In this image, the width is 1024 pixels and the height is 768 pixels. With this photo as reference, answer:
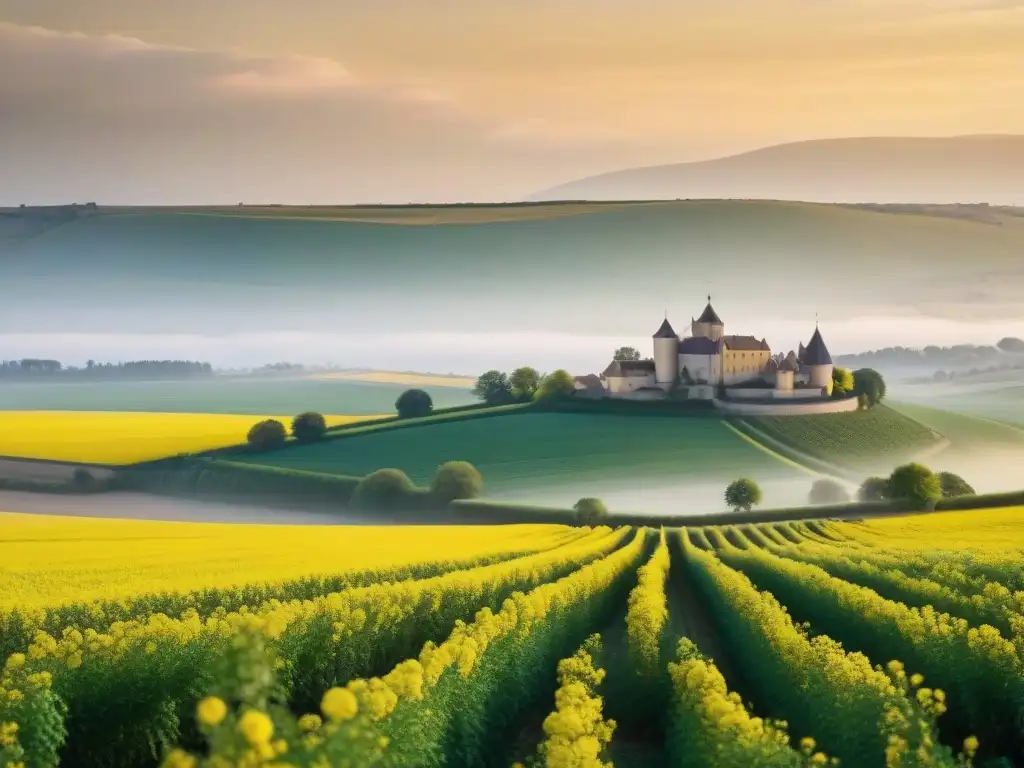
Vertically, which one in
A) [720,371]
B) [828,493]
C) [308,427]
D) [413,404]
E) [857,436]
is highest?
[720,371]

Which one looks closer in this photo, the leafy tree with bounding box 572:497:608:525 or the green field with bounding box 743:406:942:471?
the leafy tree with bounding box 572:497:608:525

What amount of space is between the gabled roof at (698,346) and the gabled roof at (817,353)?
364cm

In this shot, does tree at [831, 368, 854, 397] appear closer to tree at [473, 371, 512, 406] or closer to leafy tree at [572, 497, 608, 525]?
tree at [473, 371, 512, 406]

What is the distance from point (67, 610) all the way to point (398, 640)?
363 cm

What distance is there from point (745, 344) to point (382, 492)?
70.2 feet

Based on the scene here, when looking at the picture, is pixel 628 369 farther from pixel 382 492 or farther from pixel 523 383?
pixel 382 492

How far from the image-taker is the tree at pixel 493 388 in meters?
43.2

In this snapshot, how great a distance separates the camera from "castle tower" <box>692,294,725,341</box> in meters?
50.4

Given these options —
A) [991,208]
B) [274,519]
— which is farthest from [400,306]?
[991,208]

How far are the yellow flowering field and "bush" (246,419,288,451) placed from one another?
1.51 ft

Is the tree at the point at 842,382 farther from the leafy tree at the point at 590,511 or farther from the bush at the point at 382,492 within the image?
the bush at the point at 382,492

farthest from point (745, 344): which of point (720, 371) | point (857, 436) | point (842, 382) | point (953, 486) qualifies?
point (953, 486)

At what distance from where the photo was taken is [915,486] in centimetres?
3177

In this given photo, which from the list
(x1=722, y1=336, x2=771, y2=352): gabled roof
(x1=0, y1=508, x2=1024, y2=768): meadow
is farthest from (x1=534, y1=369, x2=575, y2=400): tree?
(x1=0, y1=508, x2=1024, y2=768): meadow
